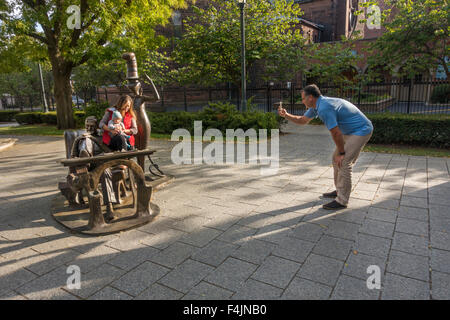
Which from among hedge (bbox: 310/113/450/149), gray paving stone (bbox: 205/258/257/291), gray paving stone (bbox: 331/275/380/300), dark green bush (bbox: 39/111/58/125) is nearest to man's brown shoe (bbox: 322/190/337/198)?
gray paving stone (bbox: 331/275/380/300)

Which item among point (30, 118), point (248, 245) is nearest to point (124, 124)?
point (248, 245)

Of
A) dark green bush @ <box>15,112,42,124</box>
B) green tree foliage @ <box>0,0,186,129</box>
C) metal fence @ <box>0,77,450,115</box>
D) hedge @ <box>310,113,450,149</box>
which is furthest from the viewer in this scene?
dark green bush @ <box>15,112,42,124</box>

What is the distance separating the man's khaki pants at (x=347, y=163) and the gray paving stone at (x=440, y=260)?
1.44 m

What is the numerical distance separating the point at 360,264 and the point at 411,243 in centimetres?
92

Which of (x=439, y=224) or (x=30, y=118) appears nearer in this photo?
(x=439, y=224)

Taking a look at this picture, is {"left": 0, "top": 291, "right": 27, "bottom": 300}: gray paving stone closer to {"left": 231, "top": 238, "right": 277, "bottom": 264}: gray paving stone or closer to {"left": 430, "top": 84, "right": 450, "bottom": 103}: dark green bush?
{"left": 231, "top": 238, "right": 277, "bottom": 264}: gray paving stone

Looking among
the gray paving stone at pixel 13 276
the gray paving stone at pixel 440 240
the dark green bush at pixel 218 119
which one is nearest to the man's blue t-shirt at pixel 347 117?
the gray paving stone at pixel 440 240

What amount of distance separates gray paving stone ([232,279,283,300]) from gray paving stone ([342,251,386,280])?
816 mm

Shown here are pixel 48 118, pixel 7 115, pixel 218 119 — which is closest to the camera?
pixel 218 119

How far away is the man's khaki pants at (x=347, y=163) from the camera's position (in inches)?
179

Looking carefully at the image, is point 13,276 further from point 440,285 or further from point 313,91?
point 313,91

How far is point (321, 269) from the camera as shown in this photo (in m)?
3.23

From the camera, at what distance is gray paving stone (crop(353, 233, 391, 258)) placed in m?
3.55
